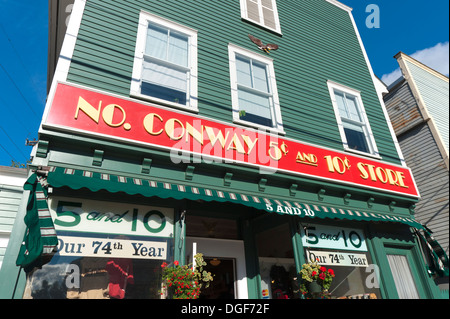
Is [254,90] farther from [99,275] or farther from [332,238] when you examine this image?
[99,275]

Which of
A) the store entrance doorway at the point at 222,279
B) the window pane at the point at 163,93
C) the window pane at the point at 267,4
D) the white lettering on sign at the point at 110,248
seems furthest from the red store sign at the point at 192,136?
the window pane at the point at 267,4

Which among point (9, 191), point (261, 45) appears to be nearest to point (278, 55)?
point (261, 45)

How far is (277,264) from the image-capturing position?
24.5ft

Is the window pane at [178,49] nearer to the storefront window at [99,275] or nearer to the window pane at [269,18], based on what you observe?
the window pane at [269,18]

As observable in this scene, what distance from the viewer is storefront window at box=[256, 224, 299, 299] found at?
7082 millimetres

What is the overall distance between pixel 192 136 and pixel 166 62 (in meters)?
2.20

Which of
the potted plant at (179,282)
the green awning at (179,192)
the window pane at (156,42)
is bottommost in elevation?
the potted plant at (179,282)

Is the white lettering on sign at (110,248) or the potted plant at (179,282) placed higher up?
the white lettering on sign at (110,248)

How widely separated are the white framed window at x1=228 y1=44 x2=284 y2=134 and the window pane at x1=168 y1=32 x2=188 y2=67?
1231 millimetres

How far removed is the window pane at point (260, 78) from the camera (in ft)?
26.8

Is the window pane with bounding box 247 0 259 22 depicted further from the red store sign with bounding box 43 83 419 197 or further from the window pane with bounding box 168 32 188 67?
the red store sign with bounding box 43 83 419 197

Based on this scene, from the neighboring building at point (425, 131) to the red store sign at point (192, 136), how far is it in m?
7.64
